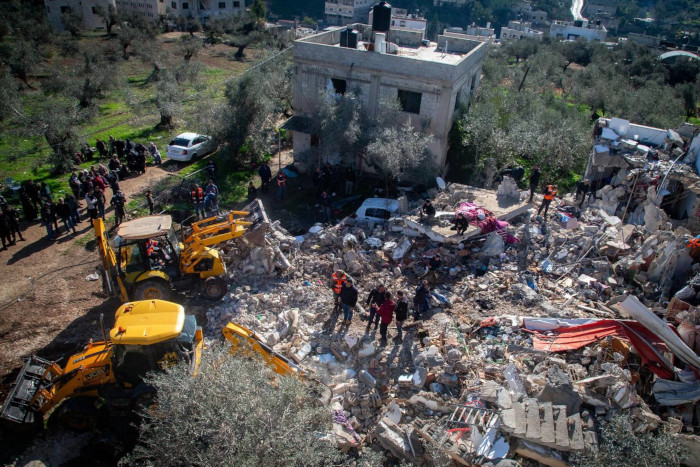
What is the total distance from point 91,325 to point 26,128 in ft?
45.8

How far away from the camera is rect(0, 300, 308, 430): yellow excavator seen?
7.90m

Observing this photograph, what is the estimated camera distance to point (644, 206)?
14508 millimetres

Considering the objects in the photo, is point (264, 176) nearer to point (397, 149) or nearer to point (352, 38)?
point (397, 149)

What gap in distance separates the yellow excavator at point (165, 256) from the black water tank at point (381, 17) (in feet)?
39.7

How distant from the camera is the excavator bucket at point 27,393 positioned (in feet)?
25.9

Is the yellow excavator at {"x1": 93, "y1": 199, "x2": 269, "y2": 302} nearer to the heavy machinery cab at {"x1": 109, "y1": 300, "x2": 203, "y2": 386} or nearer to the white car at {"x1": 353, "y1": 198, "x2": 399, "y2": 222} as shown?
the heavy machinery cab at {"x1": 109, "y1": 300, "x2": 203, "y2": 386}

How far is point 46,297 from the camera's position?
12055 mm

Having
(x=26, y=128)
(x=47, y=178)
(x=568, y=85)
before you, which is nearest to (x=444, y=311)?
(x=47, y=178)

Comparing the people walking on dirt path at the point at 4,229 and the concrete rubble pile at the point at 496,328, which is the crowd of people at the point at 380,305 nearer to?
the concrete rubble pile at the point at 496,328

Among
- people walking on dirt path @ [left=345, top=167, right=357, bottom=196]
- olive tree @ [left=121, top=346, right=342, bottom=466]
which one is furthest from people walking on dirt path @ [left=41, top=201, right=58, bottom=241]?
people walking on dirt path @ [left=345, top=167, right=357, bottom=196]

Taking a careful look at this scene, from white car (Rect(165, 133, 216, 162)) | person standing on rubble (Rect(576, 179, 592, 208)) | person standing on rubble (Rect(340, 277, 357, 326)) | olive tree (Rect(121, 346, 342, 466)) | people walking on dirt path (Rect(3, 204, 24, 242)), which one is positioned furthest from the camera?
white car (Rect(165, 133, 216, 162))

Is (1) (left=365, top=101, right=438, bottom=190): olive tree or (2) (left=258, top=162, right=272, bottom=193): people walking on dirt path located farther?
(2) (left=258, top=162, right=272, bottom=193): people walking on dirt path

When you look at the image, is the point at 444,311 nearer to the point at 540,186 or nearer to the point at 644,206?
the point at 644,206

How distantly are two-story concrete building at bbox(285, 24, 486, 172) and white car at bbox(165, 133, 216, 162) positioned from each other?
437 cm
